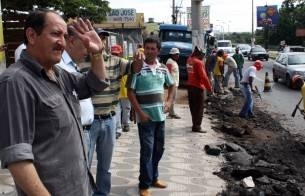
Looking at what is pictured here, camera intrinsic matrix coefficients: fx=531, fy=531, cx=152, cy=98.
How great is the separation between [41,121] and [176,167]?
5.19 meters

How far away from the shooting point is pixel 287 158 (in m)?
9.01

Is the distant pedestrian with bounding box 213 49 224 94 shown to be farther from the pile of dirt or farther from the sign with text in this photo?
the sign with text

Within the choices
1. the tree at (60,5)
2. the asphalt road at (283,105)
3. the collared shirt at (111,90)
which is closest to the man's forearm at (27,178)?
the collared shirt at (111,90)

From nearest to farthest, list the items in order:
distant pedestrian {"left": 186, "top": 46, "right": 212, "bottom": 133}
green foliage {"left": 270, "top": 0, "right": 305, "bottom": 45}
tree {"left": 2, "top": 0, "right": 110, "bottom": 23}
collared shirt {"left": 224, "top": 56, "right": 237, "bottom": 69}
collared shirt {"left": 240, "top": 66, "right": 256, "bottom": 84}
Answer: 1. distant pedestrian {"left": 186, "top": 46, "right": 212, "bottom": 133}
2. collared shirt {"left": 240, "top": 66, "right": 256, "bottom": 84}
3. tree {"left": 2, "top": 0, "right": 110, "bottom": 23}
4. collared shirt {"left": 224, "top": 56, "right": 237, "bottom": 69}
5. green foliage {"left": 270, "top": 0, "right": 305, "bottom": 45}

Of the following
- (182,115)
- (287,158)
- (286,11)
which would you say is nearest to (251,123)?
(182,115)

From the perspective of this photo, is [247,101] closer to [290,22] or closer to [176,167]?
[176,167]

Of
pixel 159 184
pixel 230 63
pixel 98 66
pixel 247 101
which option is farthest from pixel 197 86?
pixel 230 63

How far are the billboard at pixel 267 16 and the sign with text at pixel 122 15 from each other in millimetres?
57370

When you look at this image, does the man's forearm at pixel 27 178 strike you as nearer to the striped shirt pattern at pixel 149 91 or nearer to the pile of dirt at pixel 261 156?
the striped shirt pattern at pixel 149 91

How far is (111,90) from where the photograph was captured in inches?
205

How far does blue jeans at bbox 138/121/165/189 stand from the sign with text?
2543 centimetres

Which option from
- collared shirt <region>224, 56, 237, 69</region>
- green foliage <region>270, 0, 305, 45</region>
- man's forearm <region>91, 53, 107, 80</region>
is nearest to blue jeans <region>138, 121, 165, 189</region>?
man's forearm <region>91, 53, 107, 80</region>

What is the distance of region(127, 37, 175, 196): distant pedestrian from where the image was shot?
227 inches

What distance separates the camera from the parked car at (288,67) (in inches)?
921
